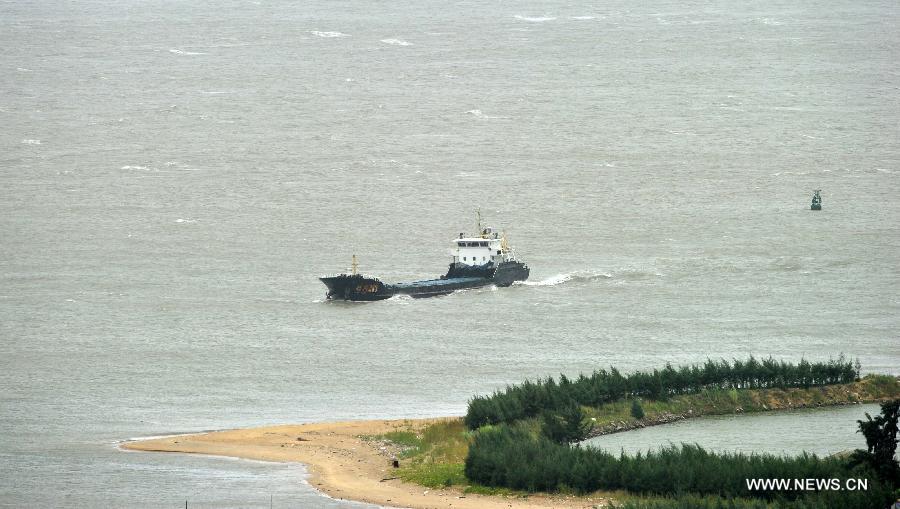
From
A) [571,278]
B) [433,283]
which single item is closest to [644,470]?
[433,283]

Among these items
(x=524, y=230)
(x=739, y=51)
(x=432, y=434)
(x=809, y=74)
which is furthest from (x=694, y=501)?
(x=739, y=51)

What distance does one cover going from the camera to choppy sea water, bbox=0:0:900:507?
2594 inches

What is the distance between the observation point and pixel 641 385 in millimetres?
57781

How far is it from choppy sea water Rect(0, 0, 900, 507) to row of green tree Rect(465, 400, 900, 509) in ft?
17.1

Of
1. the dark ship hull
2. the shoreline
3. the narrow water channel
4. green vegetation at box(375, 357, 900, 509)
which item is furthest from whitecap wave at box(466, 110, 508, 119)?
the narrow water channel

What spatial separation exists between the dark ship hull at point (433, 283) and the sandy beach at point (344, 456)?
27719 millimetres

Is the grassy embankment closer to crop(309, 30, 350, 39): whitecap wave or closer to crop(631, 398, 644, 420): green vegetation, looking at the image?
crop(631, 398, 644, 420): green vegetation

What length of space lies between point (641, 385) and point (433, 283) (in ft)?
98.8

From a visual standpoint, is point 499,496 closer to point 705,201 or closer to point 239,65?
point 705,201

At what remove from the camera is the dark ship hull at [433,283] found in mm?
85250

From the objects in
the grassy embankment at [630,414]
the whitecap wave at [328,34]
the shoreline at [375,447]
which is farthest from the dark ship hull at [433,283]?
the whitecap wave at [328,34]

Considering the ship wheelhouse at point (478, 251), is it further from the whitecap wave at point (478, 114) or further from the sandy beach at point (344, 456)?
the whitecap wave at point (478, 114)

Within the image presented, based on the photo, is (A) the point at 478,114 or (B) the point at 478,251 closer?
(B) the point at 478,251

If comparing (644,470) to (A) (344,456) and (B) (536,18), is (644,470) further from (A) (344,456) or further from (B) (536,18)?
(B) (536,18)
